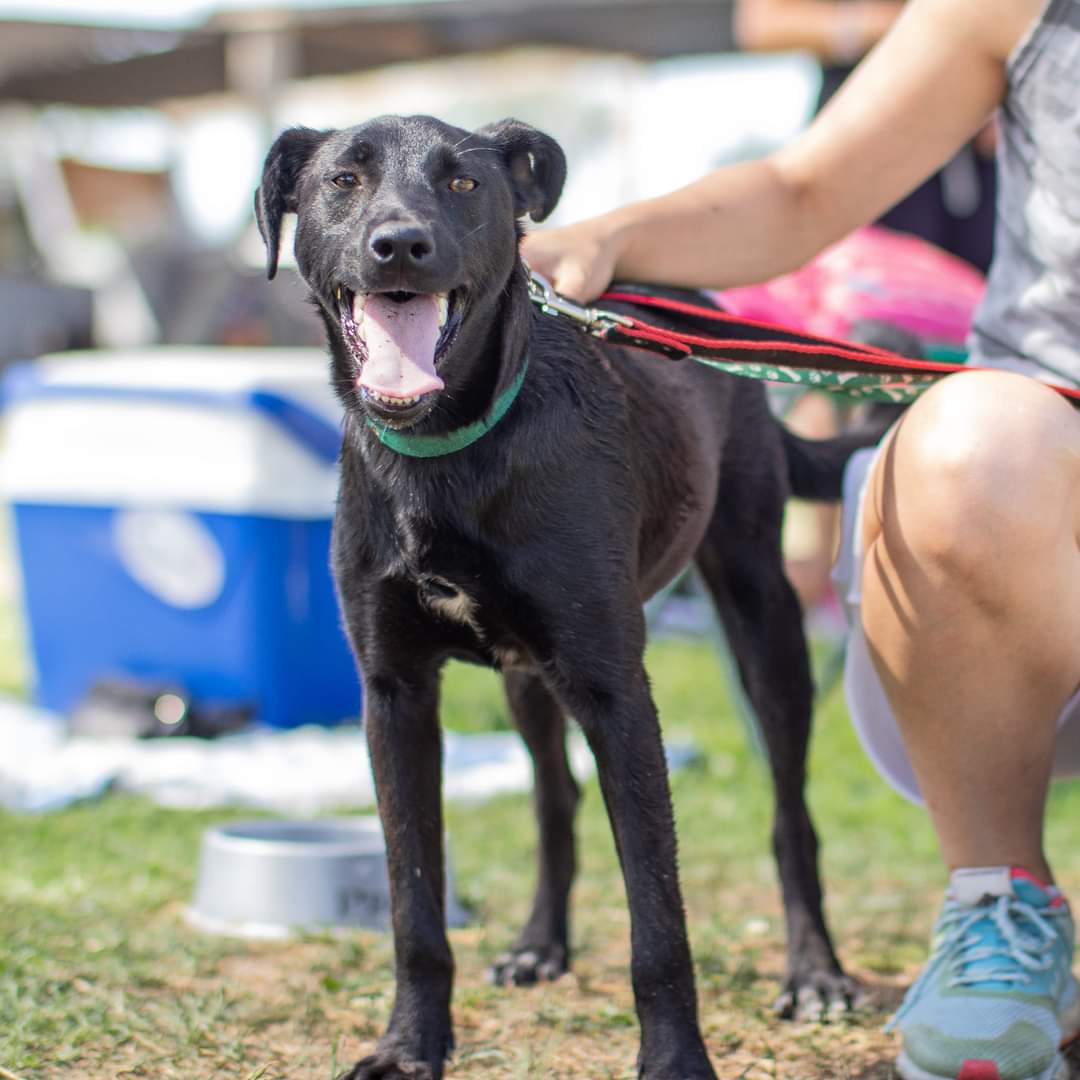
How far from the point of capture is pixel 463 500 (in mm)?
1835

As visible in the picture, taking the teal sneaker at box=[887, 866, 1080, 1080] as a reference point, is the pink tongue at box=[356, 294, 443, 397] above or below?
above

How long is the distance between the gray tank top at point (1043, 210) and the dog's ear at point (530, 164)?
699 mm

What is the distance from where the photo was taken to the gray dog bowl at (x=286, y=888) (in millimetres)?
2576

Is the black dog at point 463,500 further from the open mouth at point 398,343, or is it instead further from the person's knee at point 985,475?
the person's knee at point 985,475

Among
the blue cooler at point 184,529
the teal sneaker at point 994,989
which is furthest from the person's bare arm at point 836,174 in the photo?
the blue cooler at point 184,529

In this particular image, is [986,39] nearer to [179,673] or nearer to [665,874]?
[665,874]

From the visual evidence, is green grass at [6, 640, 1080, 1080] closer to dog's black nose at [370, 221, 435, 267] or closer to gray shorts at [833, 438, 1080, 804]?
gray shorts at [833, 438, 1080, 804]

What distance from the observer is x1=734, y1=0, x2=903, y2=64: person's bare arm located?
15.0 feet

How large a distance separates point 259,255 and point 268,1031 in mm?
10499

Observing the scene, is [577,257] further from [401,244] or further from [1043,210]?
[1043,210]

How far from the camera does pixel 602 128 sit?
18.9 metres

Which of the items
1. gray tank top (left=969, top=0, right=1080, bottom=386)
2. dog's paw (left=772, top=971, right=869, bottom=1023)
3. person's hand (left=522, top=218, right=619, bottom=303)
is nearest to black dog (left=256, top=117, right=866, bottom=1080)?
person's hand (left=522, top=218, right=619, bottom=303)

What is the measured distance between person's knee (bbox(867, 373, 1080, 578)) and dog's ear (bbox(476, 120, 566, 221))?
595 millimetres

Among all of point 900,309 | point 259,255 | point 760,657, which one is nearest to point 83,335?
point 259,255
